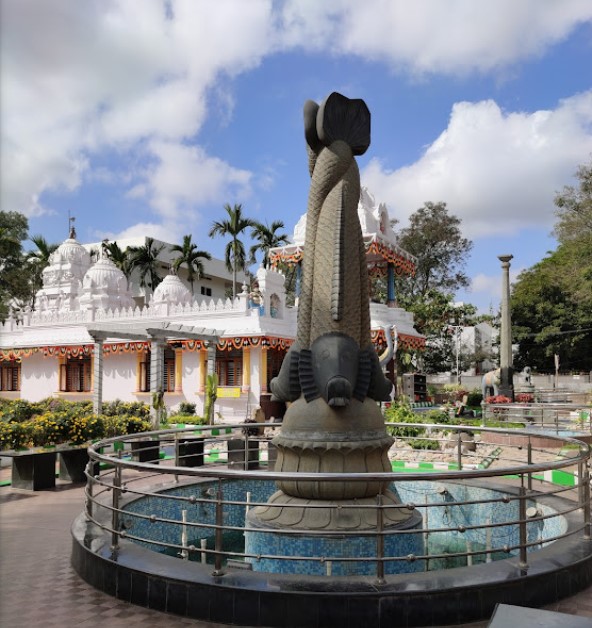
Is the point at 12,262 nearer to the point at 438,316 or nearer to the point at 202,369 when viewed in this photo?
the point at 202,369

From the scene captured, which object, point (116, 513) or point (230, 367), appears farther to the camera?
point (230, 367)

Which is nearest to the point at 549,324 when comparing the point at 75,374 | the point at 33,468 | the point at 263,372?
the point at 263,372

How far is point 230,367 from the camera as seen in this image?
22781mm

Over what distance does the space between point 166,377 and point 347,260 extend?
18419mm

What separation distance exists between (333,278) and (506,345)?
652 inches

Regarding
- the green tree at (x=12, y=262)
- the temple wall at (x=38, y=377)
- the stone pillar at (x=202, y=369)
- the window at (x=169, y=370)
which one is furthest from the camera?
the green tree at (x=12, y=262)

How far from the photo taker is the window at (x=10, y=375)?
28.0 meters

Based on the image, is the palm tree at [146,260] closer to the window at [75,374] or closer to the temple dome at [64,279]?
the temple dome at [64,279]

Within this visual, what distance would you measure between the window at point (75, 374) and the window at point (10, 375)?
3.58 metres

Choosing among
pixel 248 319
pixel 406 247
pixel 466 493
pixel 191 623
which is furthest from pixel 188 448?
pixel 406 247

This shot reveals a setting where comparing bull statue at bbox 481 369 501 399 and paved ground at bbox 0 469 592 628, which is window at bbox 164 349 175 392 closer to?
bull statue at bbox 481 369 501 399

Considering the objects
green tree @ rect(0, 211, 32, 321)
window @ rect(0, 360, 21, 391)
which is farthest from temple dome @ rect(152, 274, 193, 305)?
green tree @ rect(0, 211, 32, 321)

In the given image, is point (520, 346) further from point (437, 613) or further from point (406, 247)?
point (437, 613)

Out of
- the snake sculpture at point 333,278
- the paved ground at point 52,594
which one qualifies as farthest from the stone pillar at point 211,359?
the snake sculpture at point 333,278
